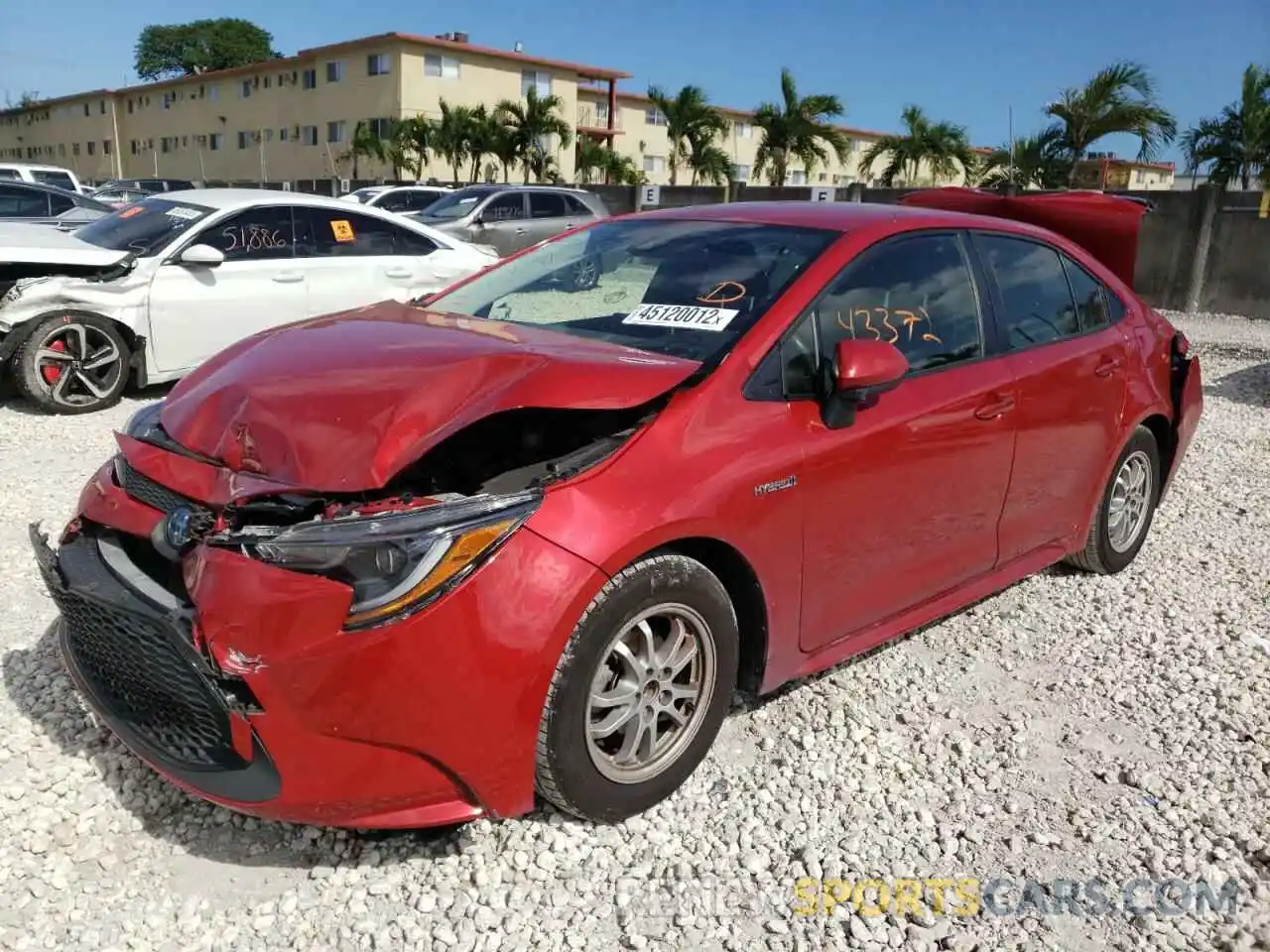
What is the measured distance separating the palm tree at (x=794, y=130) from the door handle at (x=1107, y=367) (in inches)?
1070

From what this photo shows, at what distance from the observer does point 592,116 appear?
53000mm

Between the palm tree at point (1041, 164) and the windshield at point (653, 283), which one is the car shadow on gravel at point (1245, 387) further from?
the palm tree at point (1041, 164)

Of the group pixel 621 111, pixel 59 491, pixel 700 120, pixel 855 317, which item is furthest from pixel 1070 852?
pixel 621 111

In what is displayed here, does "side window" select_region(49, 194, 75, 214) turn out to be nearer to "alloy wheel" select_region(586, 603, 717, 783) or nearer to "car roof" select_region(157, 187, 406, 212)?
"car roof" select_region(157, 187, 406, 212)

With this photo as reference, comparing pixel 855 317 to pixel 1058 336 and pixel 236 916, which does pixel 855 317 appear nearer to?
pixel 1058 336

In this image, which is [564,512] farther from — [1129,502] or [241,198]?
[241,198]

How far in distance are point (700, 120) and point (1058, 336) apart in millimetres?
33669

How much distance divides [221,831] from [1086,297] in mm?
3906

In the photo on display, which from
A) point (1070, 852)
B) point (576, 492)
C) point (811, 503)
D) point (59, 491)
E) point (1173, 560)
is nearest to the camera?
point (576, 492)

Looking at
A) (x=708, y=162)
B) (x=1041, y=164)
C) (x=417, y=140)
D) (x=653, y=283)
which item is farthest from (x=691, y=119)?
(x=653, y=283)

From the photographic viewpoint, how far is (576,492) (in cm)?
246

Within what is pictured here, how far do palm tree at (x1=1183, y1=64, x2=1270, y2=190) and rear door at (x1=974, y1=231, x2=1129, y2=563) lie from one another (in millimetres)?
18468

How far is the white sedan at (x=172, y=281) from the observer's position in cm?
703

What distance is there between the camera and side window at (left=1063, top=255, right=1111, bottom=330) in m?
4.26
